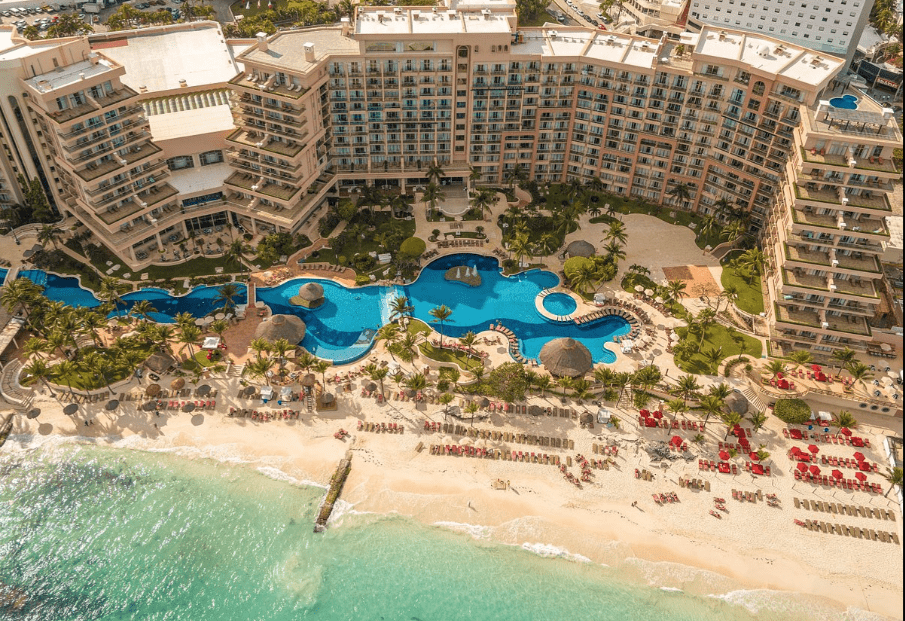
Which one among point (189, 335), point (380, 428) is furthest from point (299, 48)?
point (380, 428)

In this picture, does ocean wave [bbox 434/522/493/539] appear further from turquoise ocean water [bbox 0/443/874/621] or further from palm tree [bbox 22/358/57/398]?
palm tree [bbox 22/358/57/398]

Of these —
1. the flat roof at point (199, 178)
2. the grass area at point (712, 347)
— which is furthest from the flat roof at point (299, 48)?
the grass area at point (712, 347)

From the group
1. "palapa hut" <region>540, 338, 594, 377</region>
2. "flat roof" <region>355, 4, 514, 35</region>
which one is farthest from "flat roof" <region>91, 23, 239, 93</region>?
"palapa hut" <region>540, 338, 594, 377</region>

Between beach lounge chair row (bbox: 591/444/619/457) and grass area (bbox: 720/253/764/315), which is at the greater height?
grass area (bbox: 720/253/764/315)

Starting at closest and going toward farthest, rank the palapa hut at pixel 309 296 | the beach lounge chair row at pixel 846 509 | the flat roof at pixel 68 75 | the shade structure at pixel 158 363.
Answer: the beach lounge chair row at pixel 846 509
the shade structure at pixel 158 363
the flat roof at pixel 68 75
the palapa hut at pixel 309 296

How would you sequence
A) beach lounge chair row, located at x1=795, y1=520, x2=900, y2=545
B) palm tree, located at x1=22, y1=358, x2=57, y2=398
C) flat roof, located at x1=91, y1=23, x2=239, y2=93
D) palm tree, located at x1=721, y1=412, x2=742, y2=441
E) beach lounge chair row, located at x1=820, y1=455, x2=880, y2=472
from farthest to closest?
flat roof, located at x1=91, y1=23, x2=239, y2=93 < palm tree, located at x1=22, y1=358, x2=57, y2=398 < palm tree, located at x1=721, y1=412, x2=742, y2=441 < beach lounge chair row, located at x1=820, y1=455, x2=880, y2=472 < beach lounge chair row, located at x1=795, y1=520, x2=900, y2=545

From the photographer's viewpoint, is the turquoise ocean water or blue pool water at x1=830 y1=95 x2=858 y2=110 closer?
the turquoise ocean water

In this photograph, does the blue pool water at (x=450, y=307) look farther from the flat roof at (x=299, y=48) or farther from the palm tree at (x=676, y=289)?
the flat roof at (x=299, y=48)
